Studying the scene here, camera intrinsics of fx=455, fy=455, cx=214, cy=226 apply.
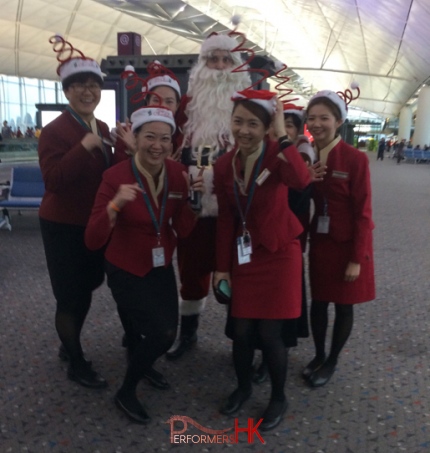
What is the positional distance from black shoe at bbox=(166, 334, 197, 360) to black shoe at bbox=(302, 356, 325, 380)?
81 cm

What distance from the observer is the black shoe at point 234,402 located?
7.97 feet

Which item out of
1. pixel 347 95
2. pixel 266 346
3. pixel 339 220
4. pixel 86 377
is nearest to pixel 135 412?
pixel 86 377

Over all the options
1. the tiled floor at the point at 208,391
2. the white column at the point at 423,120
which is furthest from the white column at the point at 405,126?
the tiled floor at the point at 208,391

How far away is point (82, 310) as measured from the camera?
263 cm

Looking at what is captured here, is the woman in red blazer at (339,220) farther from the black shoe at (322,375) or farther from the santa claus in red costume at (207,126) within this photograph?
the santa claus in red costume at (207,126)

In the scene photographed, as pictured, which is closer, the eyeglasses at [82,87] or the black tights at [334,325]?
the eyeglasses at [82,87]

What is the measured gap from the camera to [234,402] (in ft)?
8.04

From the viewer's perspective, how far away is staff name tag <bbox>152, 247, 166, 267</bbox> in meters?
2.26

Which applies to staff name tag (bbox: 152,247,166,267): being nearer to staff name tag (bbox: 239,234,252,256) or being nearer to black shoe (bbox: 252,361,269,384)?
staff name tag (bbox: 239,234,252,256)

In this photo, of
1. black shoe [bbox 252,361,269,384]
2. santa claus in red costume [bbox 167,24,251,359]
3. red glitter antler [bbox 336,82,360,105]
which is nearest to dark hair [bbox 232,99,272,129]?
santa claus in red costume [bbox 167,24,251,359]

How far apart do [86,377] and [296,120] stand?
194cm

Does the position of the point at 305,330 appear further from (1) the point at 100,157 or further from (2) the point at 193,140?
(1) the point at 100,157

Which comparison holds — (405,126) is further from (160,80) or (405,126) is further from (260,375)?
(260,375)

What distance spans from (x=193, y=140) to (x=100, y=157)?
0.57 meters
